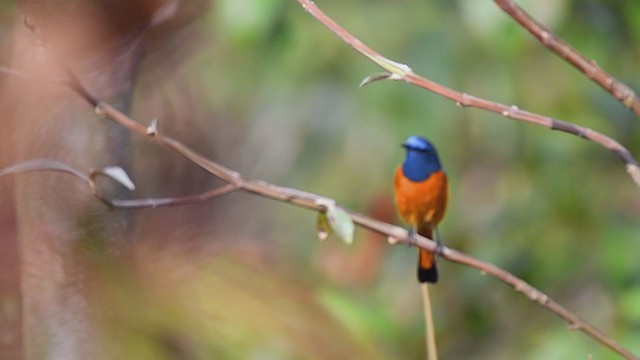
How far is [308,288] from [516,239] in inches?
42.2

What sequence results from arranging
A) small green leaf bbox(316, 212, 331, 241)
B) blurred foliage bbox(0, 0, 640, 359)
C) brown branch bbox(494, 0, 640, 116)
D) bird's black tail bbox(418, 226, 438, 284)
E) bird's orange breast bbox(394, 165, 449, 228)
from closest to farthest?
brown branch bbox(494, 0, 640, 116) → small green leaf bbox(316, 212, 331, 241) → bird's black tail bbox(418, 226, 438, 284) → bird's orange breast bbox(394, 165, 449, 228) → blurred foliage bbox(0, 0, 640, 359)

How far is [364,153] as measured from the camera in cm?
401

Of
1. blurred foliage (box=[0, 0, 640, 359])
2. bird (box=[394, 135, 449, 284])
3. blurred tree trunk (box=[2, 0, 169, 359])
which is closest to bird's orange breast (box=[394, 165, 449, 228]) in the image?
bird (box=[394, 135, 449, 284])

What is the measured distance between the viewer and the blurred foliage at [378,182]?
2.25 m

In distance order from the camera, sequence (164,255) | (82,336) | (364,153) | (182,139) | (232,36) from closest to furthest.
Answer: (82,336)
(164,255)
(232,36)
(182,139)
(364,153)

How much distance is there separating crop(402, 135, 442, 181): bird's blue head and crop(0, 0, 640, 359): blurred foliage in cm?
47

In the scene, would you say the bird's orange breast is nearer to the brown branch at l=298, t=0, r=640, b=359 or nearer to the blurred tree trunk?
the blurred tree trunk

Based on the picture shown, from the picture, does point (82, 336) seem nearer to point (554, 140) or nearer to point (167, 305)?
point (167, 305)

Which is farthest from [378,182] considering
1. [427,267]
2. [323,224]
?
[323,224]

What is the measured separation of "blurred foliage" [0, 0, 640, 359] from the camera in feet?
7.39

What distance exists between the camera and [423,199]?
1.80m

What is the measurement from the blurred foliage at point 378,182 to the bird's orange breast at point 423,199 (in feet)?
1.48

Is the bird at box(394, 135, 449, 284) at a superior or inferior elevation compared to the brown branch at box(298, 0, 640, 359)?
superior

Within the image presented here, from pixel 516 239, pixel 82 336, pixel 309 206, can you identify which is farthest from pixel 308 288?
pixel 309 206
